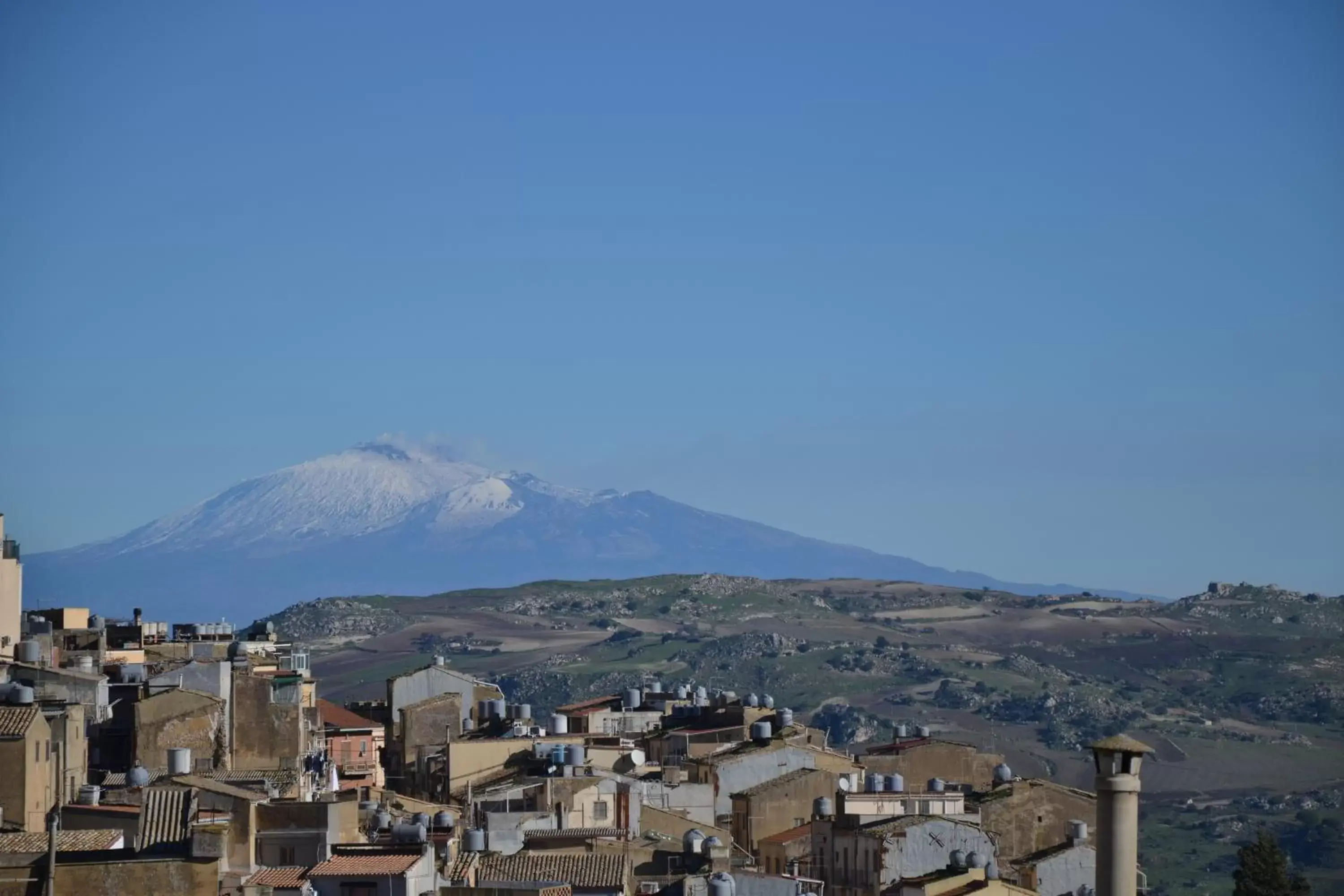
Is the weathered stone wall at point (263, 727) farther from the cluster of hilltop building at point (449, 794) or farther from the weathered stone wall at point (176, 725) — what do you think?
the weathered stone wall at point (176, 725)

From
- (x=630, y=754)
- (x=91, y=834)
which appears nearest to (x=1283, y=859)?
(x=630, y=754)

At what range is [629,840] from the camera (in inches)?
2874

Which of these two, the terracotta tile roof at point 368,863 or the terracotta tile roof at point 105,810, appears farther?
the terracotta tile roof at point 105,810

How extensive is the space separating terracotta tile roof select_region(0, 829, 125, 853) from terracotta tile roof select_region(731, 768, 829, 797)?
119 feet

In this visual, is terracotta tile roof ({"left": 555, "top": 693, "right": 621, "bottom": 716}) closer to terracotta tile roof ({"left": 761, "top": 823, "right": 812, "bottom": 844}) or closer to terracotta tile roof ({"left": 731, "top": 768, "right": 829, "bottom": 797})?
terracotta tile roof ({"left": 731, "top": 768, "right": 829, "bottom": 797})

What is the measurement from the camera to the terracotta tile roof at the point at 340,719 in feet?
337

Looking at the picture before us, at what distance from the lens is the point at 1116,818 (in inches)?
2165

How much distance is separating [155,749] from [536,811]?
10.5 meters

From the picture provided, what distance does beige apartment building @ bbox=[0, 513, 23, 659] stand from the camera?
85.6 meters

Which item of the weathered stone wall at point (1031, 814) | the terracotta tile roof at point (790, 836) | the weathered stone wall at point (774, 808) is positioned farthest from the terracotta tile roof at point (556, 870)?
the weathered stone wall at point (1031, 814)

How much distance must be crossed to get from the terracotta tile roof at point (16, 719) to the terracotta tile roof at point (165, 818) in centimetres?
939

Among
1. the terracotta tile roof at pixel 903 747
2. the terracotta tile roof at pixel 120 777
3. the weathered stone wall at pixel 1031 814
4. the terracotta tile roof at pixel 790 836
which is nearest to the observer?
the terracotta tile roof at pixel 120 777

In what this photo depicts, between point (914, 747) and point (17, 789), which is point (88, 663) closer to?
point (17, 789)

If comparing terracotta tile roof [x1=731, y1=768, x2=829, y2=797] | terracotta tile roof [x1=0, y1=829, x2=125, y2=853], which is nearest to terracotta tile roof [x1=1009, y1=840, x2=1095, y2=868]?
terracotta tile roof [x1=731, y1=768, x2=829, y2=797]
